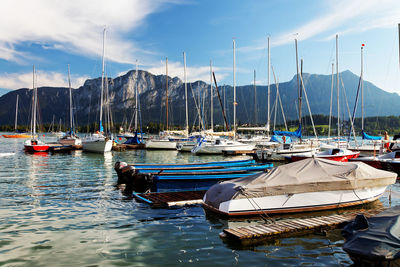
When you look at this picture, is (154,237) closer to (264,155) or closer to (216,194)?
(216,194)

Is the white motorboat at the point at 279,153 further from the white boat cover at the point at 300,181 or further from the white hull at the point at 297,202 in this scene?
the white hull at the point at 297,202

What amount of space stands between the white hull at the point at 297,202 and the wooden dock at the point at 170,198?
279 cm

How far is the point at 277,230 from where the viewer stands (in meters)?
10.1

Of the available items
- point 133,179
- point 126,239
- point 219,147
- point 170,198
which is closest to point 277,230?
point 126,239

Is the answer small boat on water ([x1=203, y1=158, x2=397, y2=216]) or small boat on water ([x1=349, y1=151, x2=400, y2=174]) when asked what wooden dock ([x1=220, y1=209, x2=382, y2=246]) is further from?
small boat on water ([x1=349, y1=151, x2=400, y2=174])

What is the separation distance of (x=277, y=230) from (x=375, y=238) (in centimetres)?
344

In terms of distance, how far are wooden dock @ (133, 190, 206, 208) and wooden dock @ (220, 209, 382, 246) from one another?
4727 mm

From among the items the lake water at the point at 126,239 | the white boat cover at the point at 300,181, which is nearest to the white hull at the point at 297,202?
the white boat cover at the point at 300,181

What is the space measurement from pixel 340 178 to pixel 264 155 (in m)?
25.3

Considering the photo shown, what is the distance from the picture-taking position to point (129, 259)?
8.38 metres

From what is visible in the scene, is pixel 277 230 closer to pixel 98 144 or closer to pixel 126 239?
pixel 126 239

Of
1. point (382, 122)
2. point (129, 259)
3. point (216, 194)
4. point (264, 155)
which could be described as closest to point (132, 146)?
point (264, 155)

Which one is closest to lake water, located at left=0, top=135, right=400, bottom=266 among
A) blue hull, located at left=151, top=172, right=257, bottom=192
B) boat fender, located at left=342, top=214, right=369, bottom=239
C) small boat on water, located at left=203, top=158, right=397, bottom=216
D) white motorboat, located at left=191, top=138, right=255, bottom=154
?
small boat on water, located at left=203, top=158, right=397, bottom=216

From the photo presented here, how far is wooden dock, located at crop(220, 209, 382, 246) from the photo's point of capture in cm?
962
